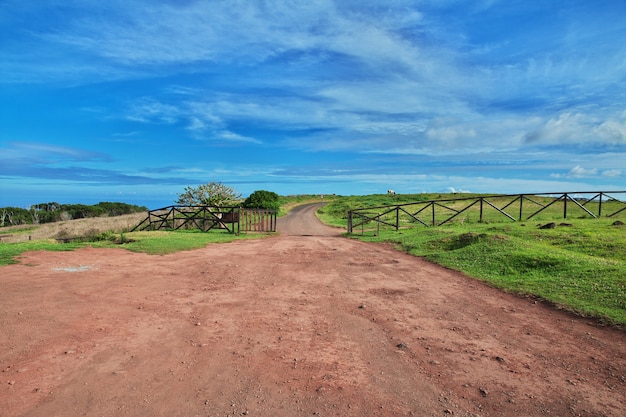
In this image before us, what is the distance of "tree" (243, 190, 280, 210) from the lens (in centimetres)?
4432

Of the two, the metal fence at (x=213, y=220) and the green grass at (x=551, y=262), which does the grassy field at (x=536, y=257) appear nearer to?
the green grass at (x=551, y=262)

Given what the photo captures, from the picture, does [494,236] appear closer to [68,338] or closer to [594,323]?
[594,323]

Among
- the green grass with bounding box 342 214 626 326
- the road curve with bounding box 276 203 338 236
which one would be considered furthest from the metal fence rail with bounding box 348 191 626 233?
the green grass with bounding box 342 214 626 326

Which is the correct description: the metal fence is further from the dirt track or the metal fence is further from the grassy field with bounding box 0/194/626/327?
the dirt track

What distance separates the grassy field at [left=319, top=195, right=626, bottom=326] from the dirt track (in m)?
0.74

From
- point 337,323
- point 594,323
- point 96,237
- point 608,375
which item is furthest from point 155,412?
point 96,237

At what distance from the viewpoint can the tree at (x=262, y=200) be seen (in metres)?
44.3

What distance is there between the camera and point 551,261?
36.2 ft

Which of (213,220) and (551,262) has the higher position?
(213,220)

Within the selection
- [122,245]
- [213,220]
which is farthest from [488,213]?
[122,245]

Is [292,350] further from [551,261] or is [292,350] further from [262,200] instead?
[262,200]

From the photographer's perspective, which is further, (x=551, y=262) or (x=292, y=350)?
(x=551, y=262)

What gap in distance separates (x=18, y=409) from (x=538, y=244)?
15.2 metres

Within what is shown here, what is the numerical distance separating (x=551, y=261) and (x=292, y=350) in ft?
29.8
